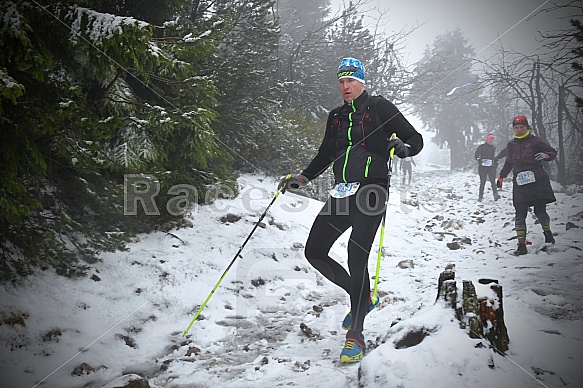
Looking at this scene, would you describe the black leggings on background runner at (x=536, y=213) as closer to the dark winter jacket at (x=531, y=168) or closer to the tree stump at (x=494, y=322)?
the dark winter jacket at (x=531, y=168)

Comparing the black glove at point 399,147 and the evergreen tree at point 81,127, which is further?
the black glove at point 399,147

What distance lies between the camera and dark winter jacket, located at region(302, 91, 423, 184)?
10.9 ft

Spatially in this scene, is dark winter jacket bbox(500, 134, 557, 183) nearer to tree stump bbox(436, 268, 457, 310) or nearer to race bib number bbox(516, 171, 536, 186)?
race bib number bbox(516, 171, 536, 186)

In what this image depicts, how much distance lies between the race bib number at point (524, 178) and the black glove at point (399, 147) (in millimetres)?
4873

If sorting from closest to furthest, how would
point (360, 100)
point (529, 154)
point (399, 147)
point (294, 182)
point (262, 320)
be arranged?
1. point (399, 147)
2. point (360, 100)
3. point (294, 182)
4. point (262, 320)
5. point (529, 154)

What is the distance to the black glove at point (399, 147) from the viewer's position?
3.16 metres

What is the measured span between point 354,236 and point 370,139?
1.01m

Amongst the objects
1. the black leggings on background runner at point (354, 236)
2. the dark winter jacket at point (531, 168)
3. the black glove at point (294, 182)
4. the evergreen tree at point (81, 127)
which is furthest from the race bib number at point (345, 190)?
the dark winter jacket at point (531, 168)

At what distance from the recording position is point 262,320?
14.1 feet

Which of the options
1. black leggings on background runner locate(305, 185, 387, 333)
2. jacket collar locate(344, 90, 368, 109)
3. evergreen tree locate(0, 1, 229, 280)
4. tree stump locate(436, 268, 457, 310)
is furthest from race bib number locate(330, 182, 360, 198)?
evergreen tree locate(0, 1, 229, 280)

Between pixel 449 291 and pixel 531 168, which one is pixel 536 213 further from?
pixel 449 291

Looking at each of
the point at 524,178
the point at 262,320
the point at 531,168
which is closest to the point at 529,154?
the point at 531,168

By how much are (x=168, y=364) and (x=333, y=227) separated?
6.90 feet

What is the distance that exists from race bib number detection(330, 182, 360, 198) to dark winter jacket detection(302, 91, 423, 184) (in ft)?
0.17
